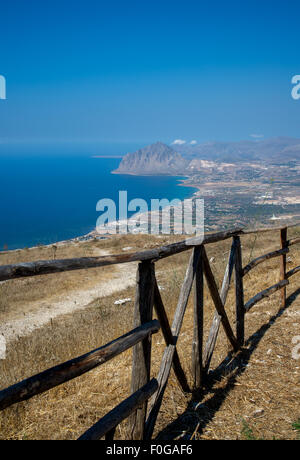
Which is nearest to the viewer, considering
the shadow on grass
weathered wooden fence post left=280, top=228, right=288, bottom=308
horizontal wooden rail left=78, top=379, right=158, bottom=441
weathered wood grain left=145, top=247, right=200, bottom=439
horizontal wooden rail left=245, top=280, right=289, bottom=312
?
horizontal wooden rail left=78, top=379, right=158, bottom=441

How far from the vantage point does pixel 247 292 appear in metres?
7.55

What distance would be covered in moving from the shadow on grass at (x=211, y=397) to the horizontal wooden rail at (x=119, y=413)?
Result: 0.66 metres

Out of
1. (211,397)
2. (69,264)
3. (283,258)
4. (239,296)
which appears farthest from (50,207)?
(69,264)

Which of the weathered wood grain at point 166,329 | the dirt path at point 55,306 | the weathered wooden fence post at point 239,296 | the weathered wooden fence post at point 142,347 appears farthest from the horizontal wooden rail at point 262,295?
the dirt path at point 55,306

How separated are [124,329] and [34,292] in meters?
9.27

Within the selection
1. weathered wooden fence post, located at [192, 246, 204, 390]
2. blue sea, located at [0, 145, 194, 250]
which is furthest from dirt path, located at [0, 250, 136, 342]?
blue sea, located at [0, 145, 194, 250]

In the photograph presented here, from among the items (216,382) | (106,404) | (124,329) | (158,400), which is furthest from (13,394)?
(124,329)

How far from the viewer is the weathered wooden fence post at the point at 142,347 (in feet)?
9.07

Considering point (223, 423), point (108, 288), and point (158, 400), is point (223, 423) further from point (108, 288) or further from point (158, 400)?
point (108, 288)

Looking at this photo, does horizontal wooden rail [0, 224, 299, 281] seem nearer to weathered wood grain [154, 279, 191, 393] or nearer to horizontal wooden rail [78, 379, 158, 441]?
weathered wood grain [154, 279, 191, 393]

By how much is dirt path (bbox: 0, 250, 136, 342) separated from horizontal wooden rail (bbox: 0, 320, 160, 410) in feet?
23.8

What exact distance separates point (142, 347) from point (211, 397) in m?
1.51

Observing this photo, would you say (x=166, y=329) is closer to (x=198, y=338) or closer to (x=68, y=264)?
(x=198, y=338)

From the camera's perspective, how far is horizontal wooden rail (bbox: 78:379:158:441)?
2.36m
